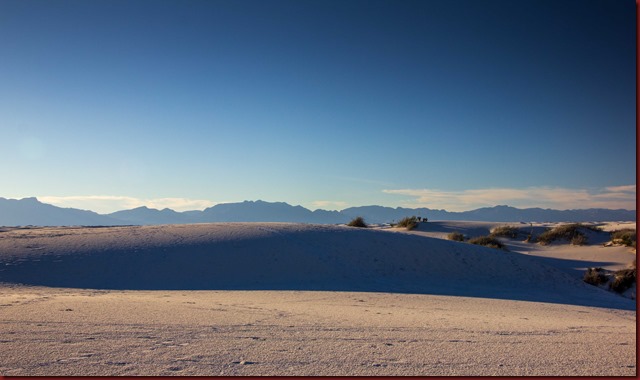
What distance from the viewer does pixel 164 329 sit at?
5.95m

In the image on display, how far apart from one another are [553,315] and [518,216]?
116105mm

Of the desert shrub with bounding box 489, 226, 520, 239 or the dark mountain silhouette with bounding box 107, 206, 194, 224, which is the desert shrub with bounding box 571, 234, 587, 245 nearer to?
the desert shrub with bounding box 489, 226, 520, 239

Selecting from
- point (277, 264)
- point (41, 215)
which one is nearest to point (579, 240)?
point (277, 264)

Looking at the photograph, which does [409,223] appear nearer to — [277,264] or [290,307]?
[277,264]

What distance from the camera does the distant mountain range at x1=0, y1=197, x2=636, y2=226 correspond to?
112 meters

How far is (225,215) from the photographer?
409 ft

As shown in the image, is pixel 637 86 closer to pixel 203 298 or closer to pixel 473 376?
pixel 473 376

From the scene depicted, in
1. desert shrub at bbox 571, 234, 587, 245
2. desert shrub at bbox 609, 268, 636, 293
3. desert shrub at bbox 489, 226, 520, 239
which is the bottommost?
desert shrub at bbox 609, 268, 636, 293

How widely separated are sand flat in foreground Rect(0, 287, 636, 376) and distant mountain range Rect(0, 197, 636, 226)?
100842mm

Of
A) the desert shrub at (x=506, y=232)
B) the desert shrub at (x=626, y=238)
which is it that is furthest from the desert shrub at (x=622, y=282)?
the desert shrub at (x=506, y=232)

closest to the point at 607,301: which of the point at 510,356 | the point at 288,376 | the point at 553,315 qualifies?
the point at 553,315

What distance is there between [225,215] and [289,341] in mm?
121878

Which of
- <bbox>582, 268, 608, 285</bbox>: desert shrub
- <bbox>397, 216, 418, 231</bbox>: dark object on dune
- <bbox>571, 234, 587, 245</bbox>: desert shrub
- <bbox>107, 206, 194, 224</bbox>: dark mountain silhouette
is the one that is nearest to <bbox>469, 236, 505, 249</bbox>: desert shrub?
<bbox>571, 234, 587, 245</bbox>: desert shrub

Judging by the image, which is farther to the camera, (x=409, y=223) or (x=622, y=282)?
(x=409, y=223)
